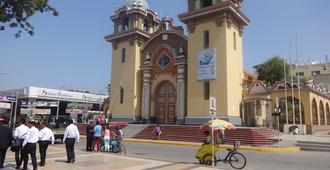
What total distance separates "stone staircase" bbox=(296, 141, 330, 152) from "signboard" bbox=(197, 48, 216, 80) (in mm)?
11132

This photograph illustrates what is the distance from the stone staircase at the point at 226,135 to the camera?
23281 millimetres

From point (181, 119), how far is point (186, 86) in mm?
3655

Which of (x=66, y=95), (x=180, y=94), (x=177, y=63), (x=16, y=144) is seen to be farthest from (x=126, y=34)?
(x=16, y=144)

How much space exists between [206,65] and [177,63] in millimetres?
4525

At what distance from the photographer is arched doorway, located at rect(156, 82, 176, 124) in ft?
117

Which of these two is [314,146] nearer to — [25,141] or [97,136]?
[97,136]

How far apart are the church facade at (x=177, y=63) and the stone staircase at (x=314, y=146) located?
850 cm

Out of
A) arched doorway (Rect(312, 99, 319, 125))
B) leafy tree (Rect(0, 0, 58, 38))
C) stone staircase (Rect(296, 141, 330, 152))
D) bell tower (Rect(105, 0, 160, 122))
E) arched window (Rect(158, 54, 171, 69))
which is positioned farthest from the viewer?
bell tower (Rect(105, 0, 160, 122))

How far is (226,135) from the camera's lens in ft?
83.6

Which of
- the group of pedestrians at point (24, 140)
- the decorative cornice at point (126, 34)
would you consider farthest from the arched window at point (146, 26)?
the group of pedestrians at point (24, 140)

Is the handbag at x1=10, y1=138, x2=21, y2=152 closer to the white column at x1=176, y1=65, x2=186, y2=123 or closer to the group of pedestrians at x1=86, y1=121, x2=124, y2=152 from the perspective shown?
the group of pedestrians at x1=86, y1=121, x2=124, y2=152

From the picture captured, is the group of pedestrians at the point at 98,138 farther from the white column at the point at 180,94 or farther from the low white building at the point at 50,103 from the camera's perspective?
the low white building at the point at 50,103

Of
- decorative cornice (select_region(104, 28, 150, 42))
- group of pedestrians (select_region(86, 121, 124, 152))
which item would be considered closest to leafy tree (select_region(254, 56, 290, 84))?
decorative cornice (select_region(104, 28, 150, 42))

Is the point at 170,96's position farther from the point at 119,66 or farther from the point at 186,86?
the point at 119,66
